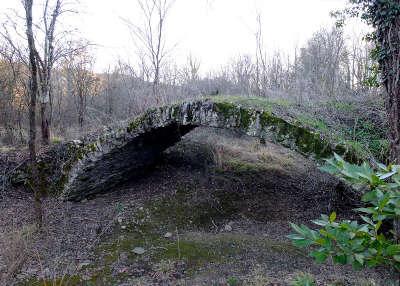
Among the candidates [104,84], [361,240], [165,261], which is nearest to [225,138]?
[165,261]

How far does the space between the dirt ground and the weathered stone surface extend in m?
0.37

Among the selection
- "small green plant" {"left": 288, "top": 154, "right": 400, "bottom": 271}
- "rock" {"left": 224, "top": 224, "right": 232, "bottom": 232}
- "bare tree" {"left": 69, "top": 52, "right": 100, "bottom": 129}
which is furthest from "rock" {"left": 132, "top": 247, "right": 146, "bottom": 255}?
"bare tree" {"left": 69, "top": 52, "right": 100, "bottom": 129}

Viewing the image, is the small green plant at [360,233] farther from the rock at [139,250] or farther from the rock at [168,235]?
the rock at [168,235]

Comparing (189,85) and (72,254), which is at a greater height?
(189,85)

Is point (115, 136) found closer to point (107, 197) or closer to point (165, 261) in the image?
point (107, 197)

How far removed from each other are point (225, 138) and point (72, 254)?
5674 millimetres

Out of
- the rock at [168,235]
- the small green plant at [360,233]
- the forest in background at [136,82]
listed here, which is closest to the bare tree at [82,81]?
the forest in background at [136,82]

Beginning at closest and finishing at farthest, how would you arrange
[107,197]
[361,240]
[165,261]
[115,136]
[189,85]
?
[361,240], [165,261], [115,136], [107,197], [189,85]

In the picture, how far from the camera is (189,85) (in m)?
12.2

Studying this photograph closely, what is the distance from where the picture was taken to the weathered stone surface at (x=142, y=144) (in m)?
4.61

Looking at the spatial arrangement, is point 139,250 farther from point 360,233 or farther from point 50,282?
point 360,233

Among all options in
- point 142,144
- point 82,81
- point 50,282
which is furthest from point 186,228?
point 82,81

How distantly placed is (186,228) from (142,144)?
73.6 inches

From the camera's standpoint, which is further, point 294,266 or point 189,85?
point 189,85
